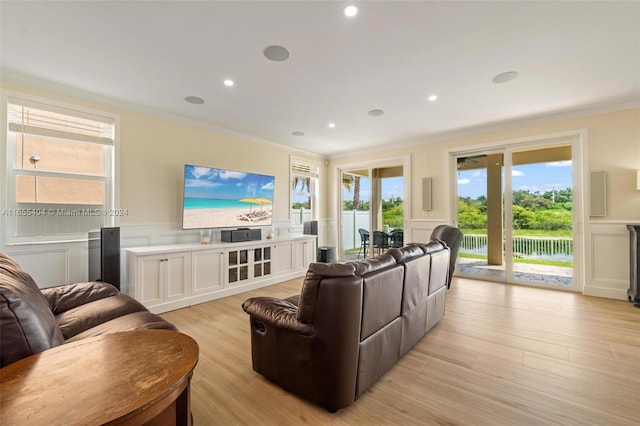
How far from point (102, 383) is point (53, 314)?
4.68 ft

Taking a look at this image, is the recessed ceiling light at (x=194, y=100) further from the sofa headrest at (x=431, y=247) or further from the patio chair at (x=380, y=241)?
the patio chair at (x=380, y=241)

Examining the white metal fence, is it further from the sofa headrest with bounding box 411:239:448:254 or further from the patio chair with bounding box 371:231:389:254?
the sofa headrest with bounding box 411:239:448:254

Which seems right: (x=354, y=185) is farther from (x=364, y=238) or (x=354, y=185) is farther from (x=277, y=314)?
(x=277, y=314)

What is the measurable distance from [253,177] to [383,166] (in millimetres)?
2943

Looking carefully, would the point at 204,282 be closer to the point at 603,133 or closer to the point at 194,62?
the point at 194,62

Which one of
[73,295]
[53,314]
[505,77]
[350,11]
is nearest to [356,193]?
[505,77]

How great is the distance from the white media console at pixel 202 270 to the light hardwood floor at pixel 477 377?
34 centimetres

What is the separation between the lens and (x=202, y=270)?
3.70 metres

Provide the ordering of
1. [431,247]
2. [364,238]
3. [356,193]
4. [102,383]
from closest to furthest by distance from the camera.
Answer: [102,383], [431,247], [364,238], [356,193]

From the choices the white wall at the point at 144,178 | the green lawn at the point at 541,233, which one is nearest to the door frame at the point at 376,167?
the green lawn at the point at 541,233

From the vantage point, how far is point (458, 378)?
198cm

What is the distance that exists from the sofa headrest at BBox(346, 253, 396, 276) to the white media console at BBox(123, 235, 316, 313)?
8.69ft

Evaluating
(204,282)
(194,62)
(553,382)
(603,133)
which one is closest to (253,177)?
(204,282)

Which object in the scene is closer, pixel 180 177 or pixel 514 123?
pixel 180 177
